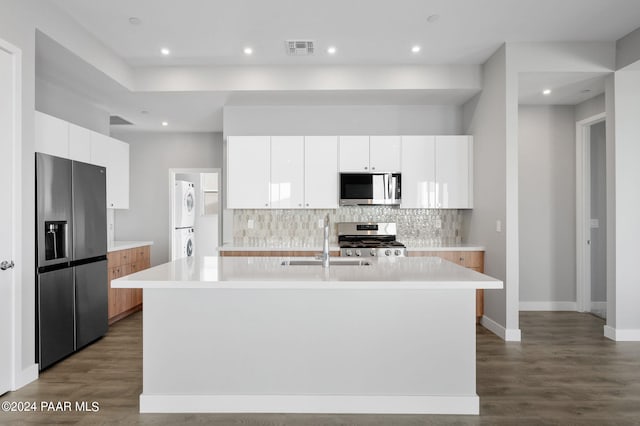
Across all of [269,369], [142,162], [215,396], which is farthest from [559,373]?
[142,162]

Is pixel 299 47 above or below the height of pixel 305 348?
above

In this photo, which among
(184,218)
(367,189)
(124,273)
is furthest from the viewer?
(184,218)

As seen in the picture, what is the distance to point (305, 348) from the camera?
2525 mm

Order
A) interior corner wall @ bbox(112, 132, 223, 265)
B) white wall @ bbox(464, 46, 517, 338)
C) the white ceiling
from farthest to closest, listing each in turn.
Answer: interior corner wall @ bbox(112, 132, 223, 265)
white wall @ bbox(464, 46, 517, 338)
the white ceiling

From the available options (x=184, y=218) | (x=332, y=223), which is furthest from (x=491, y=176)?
(x=184, y=218)

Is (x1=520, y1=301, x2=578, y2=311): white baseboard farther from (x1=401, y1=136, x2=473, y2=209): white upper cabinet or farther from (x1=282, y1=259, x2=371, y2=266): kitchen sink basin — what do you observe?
(x1=282, y1=259, x2=371, y2=266): kitchen sink basin

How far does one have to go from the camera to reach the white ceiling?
331 centimetres

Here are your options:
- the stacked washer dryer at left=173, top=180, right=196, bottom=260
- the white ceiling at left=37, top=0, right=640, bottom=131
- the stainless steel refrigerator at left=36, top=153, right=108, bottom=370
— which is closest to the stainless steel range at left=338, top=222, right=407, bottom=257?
the white ceiling at left=37, top=0, right=640, bottom=131

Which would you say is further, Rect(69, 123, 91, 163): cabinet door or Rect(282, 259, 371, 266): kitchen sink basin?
Rect(69, 123, 91, 163): cabinet door

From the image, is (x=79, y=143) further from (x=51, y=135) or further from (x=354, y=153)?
(x=354, y=153)

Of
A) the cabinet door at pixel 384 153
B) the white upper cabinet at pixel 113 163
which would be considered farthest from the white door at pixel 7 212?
the cabinet door at pixel 384 153

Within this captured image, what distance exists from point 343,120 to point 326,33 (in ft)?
4.99

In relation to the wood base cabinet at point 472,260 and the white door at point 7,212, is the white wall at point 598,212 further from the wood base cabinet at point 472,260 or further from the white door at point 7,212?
the white door at point 7,212

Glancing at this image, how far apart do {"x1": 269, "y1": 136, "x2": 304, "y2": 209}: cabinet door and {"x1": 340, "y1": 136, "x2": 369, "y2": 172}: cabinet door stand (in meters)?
0.48
